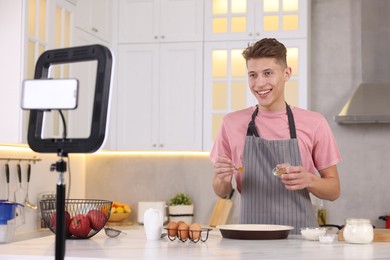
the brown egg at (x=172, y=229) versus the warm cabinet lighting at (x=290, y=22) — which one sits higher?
the warm cabinet lighting at (x=290, y=22)

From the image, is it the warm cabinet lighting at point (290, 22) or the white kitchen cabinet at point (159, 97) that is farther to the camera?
the white kitchen cabinet at point (159, 97)

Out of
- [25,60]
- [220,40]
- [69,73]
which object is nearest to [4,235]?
[25,60]

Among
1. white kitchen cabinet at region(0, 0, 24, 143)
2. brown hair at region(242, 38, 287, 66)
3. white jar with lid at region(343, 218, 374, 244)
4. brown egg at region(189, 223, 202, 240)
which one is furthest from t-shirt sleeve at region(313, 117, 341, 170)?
white kitchen cabinet at region(0, 0, 24, 143)

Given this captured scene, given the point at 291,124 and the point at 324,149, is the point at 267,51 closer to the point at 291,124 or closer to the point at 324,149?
the point at 291,124

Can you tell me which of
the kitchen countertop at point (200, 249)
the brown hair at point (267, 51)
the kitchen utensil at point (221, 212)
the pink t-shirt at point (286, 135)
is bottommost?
the kitchen utensil at point (221, 212)

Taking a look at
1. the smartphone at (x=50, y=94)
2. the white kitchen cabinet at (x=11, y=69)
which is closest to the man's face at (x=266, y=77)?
the white kitchen cabinet at (x=11, y=69)

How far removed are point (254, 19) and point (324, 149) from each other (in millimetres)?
2115

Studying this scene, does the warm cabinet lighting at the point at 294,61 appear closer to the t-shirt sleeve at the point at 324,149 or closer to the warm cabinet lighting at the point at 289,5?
the warm cabinet lighting at the point at 289,5

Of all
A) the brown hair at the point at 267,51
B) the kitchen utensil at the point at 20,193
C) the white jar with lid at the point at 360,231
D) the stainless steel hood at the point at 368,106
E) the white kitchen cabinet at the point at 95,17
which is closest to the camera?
the white jar with lid at the point at 360,231

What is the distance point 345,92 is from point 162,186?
1624 millimetres

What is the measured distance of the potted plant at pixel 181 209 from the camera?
16.5ft

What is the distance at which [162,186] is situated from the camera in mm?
5293

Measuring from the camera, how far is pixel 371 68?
4910mm

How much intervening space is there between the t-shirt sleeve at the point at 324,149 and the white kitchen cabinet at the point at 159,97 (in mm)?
1967
